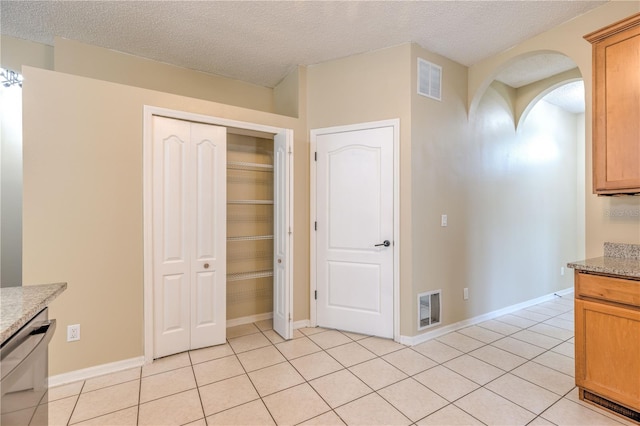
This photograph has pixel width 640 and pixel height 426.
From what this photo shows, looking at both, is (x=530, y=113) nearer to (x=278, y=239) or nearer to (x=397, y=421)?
(x=278, y=239)

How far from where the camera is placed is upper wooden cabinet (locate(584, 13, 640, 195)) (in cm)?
194

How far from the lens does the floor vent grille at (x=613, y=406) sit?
5.80 feet

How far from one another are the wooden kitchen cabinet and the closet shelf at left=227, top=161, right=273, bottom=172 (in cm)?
292

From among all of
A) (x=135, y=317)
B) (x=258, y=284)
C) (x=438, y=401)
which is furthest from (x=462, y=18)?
(x=135, y=317)

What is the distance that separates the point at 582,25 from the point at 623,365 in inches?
101

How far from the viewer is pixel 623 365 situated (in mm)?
1751

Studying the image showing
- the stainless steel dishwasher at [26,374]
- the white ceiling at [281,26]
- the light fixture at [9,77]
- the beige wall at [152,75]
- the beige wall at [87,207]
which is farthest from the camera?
the beige wall at [152,75]

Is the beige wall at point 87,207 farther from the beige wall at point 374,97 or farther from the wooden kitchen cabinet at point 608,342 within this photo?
the wooden kitchen cabinet at point 608,342

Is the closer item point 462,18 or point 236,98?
point 462,18

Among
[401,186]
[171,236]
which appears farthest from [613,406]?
[171,236]

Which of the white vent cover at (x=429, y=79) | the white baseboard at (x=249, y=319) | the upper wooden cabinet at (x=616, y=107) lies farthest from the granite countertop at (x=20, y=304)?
the upper wooden cabinet at (x=616, y=107)

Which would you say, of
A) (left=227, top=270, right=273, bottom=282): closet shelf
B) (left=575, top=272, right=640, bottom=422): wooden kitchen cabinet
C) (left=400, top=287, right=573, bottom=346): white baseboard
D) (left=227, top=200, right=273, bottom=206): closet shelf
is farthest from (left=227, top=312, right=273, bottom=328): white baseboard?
(left=575, top=272, right=640, bottom=422): wooden kitchen cabinet

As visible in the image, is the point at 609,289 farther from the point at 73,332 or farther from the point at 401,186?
the point at 73,332

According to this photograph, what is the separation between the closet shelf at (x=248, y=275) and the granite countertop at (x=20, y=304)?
6.42 ft
